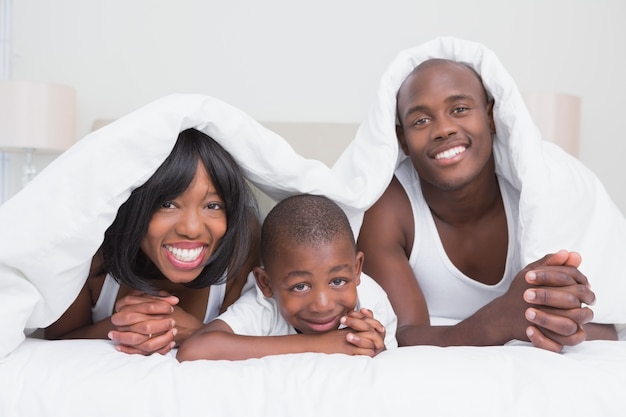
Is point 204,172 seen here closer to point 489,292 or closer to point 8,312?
point 8,312

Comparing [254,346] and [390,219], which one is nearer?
[254,346]

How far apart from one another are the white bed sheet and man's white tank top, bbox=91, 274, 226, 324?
0.37 meters

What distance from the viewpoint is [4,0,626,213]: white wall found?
3062mm

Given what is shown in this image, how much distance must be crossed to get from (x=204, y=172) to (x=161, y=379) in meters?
0.44

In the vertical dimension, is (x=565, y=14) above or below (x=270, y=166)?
above

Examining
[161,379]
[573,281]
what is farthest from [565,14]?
[161,379]

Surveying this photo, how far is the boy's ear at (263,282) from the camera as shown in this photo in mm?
1294

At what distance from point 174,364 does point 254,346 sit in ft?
0.61

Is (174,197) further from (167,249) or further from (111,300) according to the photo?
(111,300)

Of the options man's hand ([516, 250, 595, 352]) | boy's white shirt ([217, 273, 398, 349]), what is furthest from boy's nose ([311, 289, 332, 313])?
man's hand ([516, 250, 595, 352])

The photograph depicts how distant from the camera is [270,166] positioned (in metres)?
1.25

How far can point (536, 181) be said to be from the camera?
137 centimetres

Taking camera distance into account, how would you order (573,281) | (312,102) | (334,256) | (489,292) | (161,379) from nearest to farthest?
(161,379), (573,281), (334,256), (489,292), (312,102)

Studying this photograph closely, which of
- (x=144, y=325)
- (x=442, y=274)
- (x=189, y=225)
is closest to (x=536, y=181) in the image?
(x=442, y=274)
